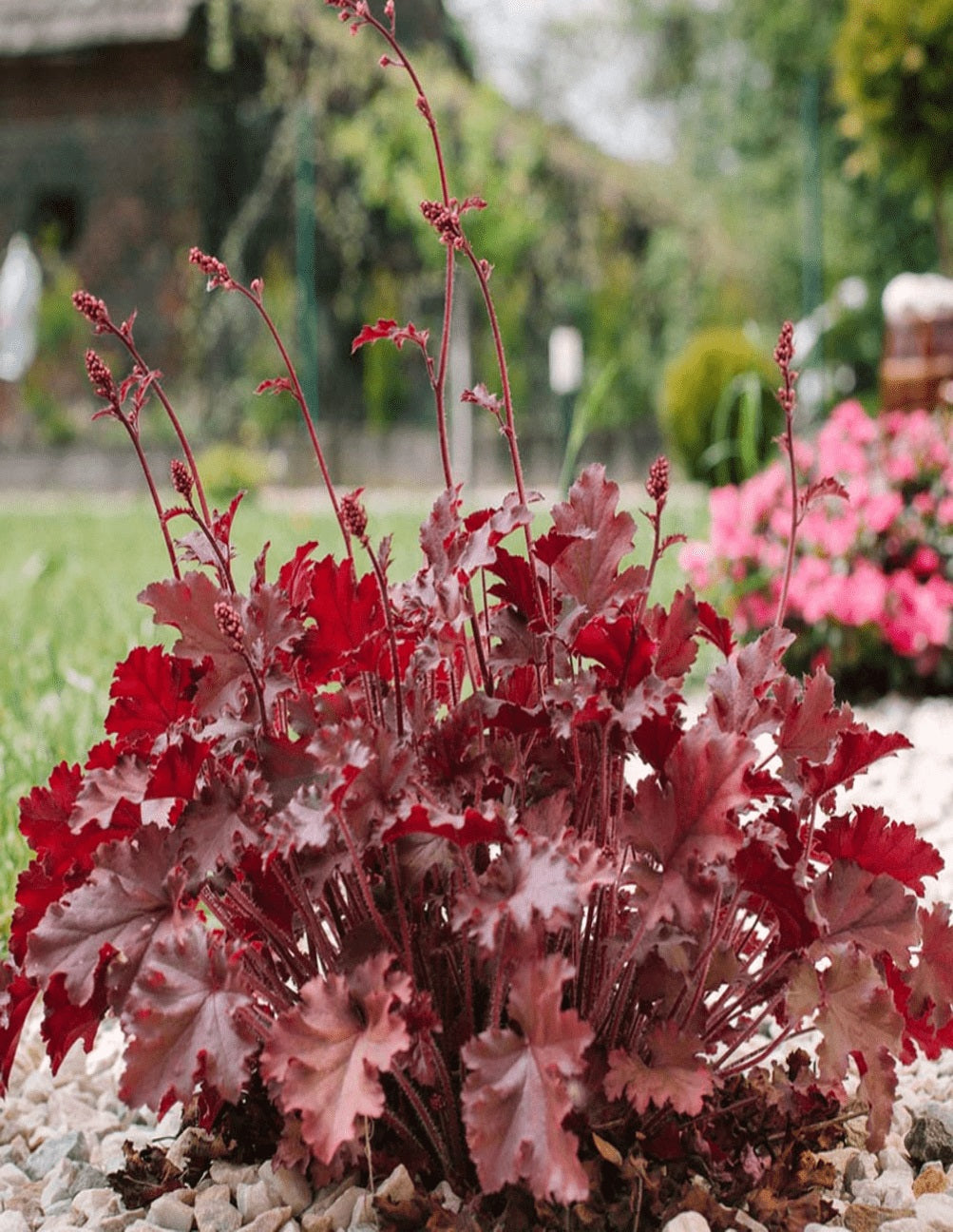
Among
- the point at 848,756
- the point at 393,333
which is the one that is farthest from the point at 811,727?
the point at 393,333

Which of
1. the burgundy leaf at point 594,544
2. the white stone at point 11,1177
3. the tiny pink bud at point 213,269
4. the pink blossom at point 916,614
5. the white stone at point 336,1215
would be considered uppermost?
the tiny pink bud at point 213,269

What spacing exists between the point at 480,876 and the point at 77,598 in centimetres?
426

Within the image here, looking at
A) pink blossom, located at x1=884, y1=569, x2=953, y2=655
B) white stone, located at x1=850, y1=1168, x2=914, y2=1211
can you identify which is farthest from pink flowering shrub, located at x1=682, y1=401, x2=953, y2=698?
white stone, located at x1=850, y1=1168, x2=914, y2=1211

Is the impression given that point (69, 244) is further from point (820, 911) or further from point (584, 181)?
point (820, 911)

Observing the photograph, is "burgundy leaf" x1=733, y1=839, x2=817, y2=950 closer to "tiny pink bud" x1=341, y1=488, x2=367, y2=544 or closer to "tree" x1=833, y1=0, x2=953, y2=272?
"tiny pink bud" x1=341, y1=488, x2=367, y2=544

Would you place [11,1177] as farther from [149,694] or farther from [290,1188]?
[149,694]

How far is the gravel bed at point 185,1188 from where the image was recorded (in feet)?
4.69

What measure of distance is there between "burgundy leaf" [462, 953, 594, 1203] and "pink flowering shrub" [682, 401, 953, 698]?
3333 millimetres

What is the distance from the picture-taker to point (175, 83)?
522 inches

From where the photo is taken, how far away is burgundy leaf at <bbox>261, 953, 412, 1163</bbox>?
1118 mm

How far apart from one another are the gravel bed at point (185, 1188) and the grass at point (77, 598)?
34cm

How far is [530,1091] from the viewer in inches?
43.7

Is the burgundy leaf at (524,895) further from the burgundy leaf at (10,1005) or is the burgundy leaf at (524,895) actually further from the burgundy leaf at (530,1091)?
the burgundy leaf at (10,1005)

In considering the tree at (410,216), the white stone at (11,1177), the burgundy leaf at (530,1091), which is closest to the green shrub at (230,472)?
the tree at (410,216)
